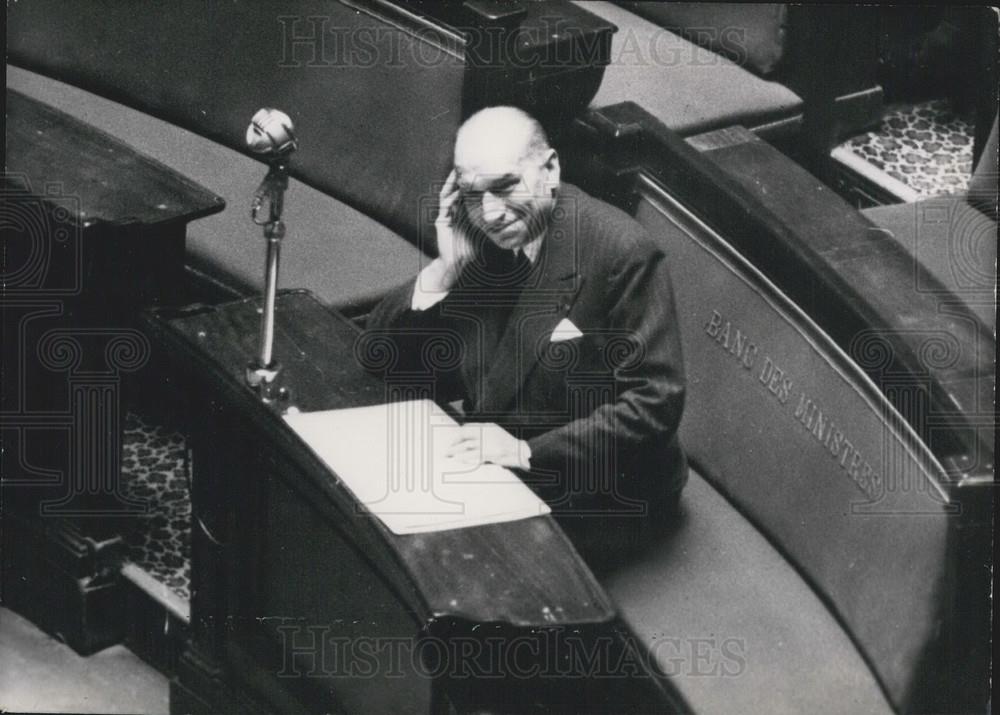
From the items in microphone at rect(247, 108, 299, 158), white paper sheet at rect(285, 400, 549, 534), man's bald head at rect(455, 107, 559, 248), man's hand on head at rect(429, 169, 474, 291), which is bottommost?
white paper sheet at rect(285, 400, 549, 534)

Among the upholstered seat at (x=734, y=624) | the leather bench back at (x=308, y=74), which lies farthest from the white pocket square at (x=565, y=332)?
the leather bench back at (x=308, y=74)

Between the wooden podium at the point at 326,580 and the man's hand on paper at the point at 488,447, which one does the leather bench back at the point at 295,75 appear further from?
the man's hand on paper at the point at 488,447

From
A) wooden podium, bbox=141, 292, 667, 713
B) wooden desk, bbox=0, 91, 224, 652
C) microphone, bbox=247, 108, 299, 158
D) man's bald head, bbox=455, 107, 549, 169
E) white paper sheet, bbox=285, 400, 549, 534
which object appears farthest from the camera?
wooden desk, bbox=0, 91, 224, 652

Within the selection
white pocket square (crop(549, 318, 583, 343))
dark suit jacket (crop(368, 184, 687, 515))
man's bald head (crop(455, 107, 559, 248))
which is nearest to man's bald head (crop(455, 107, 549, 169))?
man's bald head (crop(455, 107, 559, 248))

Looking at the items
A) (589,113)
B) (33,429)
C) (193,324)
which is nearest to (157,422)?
(33,429)

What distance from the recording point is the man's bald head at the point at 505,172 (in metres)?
3.15

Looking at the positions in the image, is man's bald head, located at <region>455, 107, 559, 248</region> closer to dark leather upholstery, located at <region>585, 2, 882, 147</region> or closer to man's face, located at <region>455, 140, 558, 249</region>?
man's face, located at <region>455, 140, 558, 249</region>

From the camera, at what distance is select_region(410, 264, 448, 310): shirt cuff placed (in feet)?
10.7

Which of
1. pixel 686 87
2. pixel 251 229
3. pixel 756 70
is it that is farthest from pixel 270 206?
pixel 756 70

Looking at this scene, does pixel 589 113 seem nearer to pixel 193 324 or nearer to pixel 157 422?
pixel 193 324

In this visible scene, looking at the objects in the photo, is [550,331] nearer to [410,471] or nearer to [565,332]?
[565,332]

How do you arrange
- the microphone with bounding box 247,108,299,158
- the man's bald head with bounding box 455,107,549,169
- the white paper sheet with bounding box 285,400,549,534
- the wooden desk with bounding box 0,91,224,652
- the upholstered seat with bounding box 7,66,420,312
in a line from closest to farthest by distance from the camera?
the white paper sheet with bounding box 285,400,549,534
the microphone with bounding box 247,108,299,158
the man's bald head with bounding box 455,107,549,169
the wooden desk with bounding box 0,91,224,652
the upholstered seat with bounding box 7,66,420,312

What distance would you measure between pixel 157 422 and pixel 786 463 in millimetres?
1521

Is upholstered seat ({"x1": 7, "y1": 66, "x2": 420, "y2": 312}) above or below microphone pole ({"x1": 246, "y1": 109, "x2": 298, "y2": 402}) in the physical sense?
below
